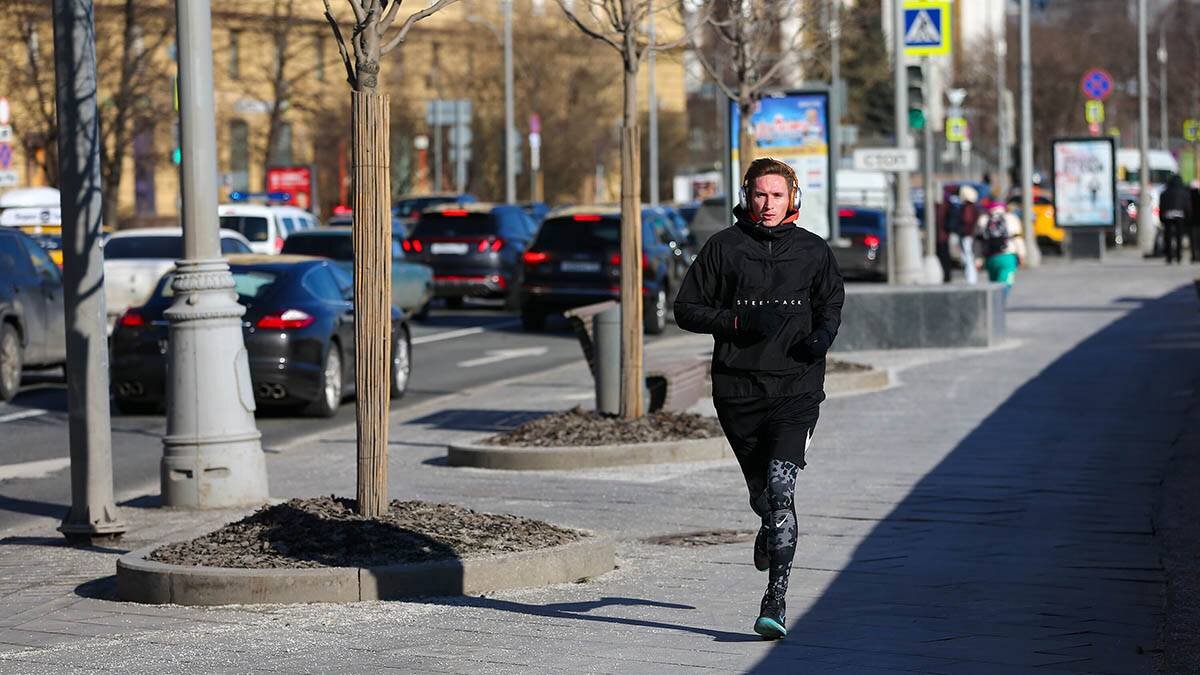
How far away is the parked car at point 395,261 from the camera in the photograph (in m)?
27.8

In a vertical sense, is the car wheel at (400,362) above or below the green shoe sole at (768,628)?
above

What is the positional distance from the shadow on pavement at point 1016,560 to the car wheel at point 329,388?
16.4 ft

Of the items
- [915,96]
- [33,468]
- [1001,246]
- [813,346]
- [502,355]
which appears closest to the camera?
[813,346]

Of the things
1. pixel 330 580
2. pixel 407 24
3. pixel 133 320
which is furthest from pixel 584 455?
pixel 133 320

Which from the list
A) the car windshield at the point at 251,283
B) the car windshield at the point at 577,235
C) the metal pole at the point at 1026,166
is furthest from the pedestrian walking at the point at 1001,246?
the metal pole at the point at 1026,166

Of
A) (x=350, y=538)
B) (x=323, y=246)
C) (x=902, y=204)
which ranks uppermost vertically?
(x=902, y=204)

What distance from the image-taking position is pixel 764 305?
291 inches

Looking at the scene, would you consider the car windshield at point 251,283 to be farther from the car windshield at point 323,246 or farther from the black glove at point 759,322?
the black glove at point 759,322

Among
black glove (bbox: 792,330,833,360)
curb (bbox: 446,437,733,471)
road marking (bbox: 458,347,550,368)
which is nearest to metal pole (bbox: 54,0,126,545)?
curb (bbox: 446,437,733,471)

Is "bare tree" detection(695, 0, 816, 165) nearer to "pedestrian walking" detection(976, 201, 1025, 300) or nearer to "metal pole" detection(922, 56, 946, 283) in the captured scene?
"pedestrian walking" detection(976, 201, 1025, 300)

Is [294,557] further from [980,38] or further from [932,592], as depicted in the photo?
[980,38]

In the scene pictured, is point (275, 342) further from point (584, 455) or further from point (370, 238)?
point (370, 238)

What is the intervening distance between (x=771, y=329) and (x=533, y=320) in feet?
71.5

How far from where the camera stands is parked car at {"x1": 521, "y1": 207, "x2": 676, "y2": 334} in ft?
93.2
